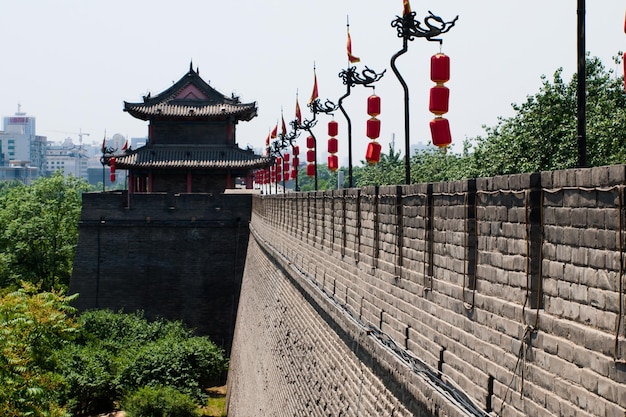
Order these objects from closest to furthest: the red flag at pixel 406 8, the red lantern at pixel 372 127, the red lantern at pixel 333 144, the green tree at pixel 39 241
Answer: the red flag at pixel 406 8 < the red lantern at pixel 372 127 < the red lantern at pixel 333 144 < the green tree at pixel 39 241

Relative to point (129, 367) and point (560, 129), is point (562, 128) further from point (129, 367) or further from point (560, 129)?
point (129, 367)

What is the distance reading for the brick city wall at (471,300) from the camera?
10.5ft

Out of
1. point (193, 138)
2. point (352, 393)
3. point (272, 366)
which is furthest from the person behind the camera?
point (193, 138)

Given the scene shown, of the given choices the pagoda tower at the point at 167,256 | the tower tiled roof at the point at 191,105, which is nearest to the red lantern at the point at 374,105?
the pagoda tower at the point at 167,256

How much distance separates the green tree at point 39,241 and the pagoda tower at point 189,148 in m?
4.46

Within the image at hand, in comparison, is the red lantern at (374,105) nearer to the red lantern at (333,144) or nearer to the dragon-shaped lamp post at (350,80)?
the dragon-shaped lamp post at (350,80)

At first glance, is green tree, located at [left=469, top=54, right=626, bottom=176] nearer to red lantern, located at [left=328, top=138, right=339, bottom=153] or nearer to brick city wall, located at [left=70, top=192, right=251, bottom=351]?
red lantern, located at [left=328, top=138, right=339, bottom=153]

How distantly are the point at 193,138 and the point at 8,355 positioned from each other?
17.1 meters

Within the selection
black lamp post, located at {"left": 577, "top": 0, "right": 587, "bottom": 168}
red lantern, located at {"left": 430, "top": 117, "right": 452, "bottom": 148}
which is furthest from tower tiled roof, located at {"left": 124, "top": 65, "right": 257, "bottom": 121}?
black lamp post, located at {"left": 577, "top": 0, "right": 587, "bottom": 168}

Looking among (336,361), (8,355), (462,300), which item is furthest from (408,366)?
(8,355)

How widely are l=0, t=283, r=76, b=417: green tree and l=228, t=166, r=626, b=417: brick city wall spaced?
19.3 ft

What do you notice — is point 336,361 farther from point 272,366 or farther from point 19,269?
point 19,269

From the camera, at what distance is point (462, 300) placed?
4.59 m

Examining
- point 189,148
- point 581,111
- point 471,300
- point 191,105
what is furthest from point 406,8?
point 191,105
